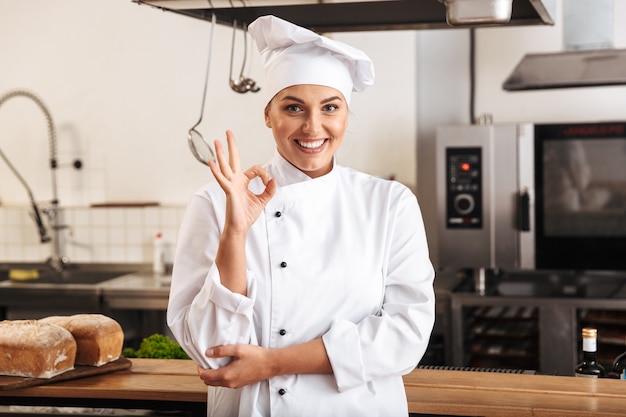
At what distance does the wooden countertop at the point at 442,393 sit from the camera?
188 centimetres

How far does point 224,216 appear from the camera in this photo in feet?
5.76

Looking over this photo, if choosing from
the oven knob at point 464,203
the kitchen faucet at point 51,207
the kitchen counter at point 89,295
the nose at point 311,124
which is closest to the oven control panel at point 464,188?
the oven knob at point 464,203

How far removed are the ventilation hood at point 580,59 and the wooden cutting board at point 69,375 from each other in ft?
7.16

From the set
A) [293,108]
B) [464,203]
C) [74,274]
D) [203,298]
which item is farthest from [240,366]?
[74,274]

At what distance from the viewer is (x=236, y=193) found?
5.24ft

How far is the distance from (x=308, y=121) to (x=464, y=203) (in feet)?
7.59

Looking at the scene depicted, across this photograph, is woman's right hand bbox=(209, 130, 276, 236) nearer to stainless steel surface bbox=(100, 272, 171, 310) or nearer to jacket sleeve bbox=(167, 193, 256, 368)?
jacket sleeve bbox=(167, 193, 256, 368)

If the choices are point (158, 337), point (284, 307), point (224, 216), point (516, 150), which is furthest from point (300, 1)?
point (516, 150)

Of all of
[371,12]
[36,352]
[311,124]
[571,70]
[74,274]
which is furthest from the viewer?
[74,274]

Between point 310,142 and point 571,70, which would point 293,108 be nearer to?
point 310,142

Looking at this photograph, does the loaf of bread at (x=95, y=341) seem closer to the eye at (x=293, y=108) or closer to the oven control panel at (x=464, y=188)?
the eye at (x=293, y=108)

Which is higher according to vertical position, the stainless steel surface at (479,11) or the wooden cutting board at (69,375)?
the stainless steel surface at (479,11)

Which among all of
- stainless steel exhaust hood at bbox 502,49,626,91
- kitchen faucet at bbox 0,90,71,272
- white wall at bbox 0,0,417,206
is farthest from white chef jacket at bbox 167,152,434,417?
kitchen faucet at bbox 0,90,71,272

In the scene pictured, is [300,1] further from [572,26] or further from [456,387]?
[572,26]
